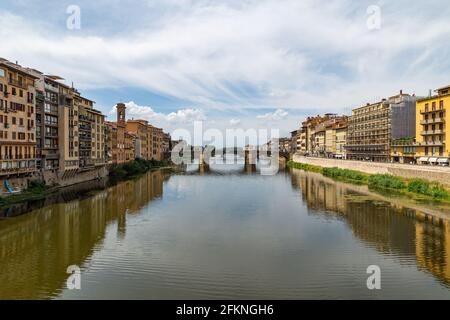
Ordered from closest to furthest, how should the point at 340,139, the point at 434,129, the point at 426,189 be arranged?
the point at 426,189, the point at 434,129, the point at 340,139

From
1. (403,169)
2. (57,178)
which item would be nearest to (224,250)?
(57,178)

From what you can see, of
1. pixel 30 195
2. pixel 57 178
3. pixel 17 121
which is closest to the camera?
pixel 30 195

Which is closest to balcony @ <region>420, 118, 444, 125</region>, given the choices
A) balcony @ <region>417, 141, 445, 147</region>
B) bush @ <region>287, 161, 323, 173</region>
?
balcony @ <region>417, 141, 445, 147</region>

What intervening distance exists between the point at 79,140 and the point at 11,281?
42.3 metres

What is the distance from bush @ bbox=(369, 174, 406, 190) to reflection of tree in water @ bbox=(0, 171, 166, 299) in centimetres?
3273

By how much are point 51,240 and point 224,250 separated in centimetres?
1212

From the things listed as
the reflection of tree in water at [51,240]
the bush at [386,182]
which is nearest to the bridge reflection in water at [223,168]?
the bush at [386,182]

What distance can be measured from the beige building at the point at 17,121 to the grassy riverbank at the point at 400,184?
4495 cm

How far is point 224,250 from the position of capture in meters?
22.6

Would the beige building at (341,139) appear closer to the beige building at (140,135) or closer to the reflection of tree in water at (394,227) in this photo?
the beige building at (140,135)

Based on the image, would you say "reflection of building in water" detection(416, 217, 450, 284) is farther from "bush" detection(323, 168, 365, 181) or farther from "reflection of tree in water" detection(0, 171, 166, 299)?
"bush" detection(323, 168, 365, 181)

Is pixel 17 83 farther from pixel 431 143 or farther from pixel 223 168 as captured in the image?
pixel 223 168

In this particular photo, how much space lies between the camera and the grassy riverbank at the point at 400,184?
4069cm

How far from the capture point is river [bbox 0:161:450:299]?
16.7 meters
